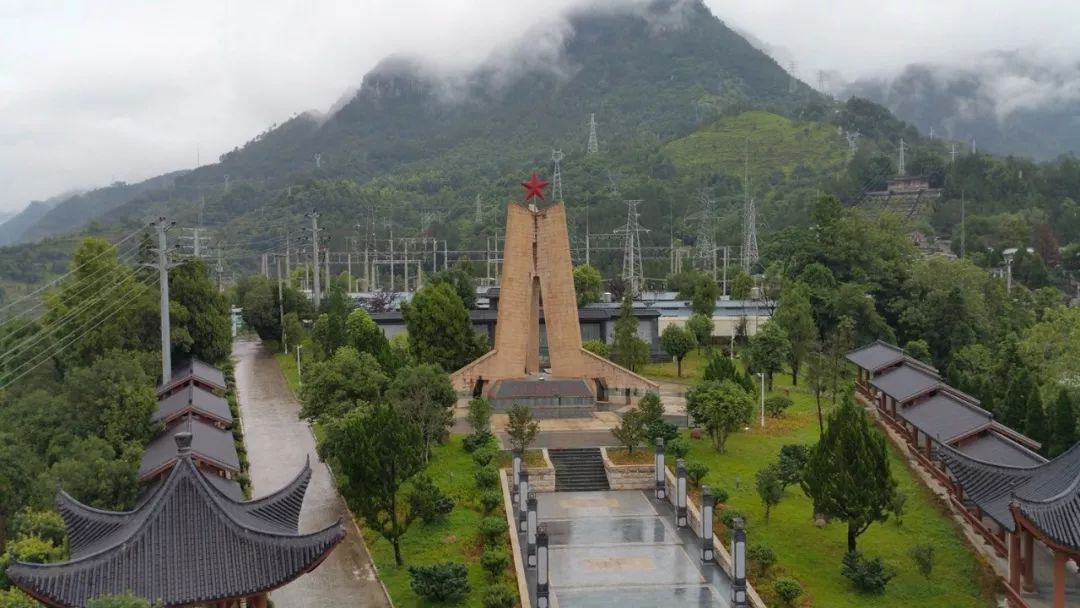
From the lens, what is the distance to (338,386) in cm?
2253

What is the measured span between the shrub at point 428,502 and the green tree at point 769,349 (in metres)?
12.5

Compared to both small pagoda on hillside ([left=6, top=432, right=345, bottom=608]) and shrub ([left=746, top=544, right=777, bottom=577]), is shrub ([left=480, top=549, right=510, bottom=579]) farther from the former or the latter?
small pagoda on hillside ([left=6, top=432, right=345, bottom=608])

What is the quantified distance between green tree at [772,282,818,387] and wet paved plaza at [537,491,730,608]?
1073 centimetres

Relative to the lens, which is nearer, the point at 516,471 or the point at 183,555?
the point at 183,555

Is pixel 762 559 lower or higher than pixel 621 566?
higher

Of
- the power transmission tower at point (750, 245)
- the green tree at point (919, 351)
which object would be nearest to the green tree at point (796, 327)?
the green tree at point (919, 351)

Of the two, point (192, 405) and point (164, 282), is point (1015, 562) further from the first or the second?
point (164, 282)

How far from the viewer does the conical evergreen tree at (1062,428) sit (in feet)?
70.3

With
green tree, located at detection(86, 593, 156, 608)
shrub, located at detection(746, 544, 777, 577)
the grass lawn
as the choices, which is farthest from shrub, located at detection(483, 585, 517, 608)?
green tree, located at detection(86, 593, 156, 608)

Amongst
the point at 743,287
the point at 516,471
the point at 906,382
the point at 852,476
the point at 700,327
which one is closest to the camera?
the point at 852,476

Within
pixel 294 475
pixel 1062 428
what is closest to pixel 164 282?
pixel 294 475

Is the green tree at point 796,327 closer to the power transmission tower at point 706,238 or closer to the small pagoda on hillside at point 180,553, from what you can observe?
the small pagoda on hillside at point 180,553

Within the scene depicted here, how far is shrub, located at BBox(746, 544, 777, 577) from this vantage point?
54.7ft

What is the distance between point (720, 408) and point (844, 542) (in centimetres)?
472
